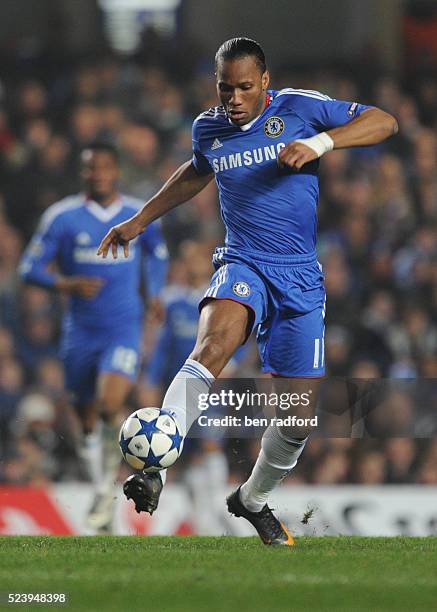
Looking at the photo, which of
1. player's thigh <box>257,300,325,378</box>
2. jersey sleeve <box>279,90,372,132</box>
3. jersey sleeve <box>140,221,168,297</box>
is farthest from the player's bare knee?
jersey sleeve <box>140,221,168,297</box>

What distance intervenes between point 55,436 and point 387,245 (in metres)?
4.58

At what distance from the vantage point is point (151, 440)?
214 inches

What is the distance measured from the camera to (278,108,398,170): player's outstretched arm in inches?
223

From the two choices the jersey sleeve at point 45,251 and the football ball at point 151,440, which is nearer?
the football ball at point 151,440

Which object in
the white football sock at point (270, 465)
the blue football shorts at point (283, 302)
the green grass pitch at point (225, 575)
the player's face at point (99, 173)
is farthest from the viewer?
the player's face at point (99, 173)

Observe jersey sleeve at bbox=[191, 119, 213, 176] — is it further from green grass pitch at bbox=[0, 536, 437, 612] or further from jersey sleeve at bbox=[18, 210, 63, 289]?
jersey sleeve at bbox=[18, 210, 63, 289]

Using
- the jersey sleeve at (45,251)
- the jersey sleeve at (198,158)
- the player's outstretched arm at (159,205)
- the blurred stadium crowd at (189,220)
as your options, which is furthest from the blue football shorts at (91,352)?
the jersey sleeve at (198,158)

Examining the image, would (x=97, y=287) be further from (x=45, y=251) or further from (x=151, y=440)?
(x=151, y=440)

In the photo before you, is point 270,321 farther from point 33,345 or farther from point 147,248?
point 33,345

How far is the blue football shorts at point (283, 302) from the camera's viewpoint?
20.1 feet

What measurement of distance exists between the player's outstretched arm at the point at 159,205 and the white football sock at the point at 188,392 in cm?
107

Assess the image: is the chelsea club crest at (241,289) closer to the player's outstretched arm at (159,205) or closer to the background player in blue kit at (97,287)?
the player's outstretched arm at (159,205)

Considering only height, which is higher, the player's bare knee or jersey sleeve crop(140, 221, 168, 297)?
jersey sleeve crop(140, 221, 168, 297)

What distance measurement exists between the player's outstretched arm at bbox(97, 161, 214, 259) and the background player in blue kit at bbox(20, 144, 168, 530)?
275 centimetres
